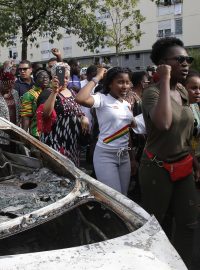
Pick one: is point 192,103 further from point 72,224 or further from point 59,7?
point 59,7

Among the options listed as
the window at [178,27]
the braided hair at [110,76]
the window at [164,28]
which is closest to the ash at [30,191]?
the braided hair at [110,76]

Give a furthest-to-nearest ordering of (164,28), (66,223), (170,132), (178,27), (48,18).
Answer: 1. (164,28)
2. (178,27)
3. (48,18)
4. (66,223)
5. (170,132)

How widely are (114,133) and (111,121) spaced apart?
113 millimetres

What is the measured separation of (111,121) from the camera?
3.87 metres

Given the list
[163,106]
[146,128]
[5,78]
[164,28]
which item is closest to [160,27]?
[164,28]

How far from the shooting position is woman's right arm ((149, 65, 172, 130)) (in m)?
2.80

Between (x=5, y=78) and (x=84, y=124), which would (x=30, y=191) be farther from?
(x=5, y=78)

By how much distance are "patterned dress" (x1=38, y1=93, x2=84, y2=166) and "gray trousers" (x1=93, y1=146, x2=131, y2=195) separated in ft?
1.41

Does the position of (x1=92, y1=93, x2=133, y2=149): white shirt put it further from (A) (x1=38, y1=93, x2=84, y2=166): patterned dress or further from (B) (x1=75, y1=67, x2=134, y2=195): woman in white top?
(A) (x1=38, y1=93, x2=84, y2=166): patterned dress

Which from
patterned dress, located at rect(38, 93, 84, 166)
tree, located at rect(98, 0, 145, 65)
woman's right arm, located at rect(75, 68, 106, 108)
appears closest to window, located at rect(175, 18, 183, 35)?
tree, located at rect(98, 0, 145, 65)

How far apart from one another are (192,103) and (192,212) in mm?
1225

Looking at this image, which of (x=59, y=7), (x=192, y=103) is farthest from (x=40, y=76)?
(x=59, y=7)

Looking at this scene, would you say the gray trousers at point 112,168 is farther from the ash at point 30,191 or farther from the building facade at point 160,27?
the building facade at point 160,27

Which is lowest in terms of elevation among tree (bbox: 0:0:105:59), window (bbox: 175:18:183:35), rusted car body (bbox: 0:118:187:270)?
rusted car body (bbox: 0:118:187:270)
